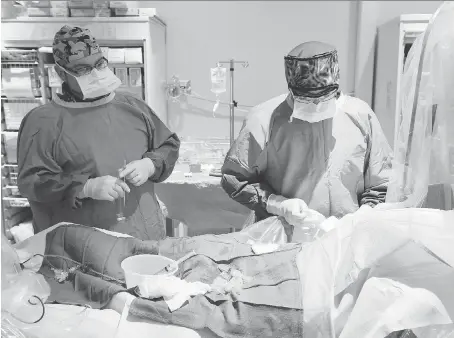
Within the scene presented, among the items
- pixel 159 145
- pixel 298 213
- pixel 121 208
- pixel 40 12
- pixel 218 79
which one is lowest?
pixel 121 208

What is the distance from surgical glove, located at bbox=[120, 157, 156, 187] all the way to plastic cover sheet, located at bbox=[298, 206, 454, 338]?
977 mm

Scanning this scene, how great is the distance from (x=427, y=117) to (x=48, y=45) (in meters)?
2.83

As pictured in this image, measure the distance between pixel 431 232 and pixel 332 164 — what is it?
2.58 feet

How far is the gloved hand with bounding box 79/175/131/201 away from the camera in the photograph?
1834 millimetres

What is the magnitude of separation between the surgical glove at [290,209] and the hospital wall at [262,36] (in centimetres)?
203

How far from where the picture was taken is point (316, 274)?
1079 mm

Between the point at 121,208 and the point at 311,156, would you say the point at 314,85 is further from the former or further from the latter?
the point at 121,208

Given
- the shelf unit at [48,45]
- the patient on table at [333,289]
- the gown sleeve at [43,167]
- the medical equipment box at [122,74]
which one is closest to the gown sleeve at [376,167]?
the patient on table at [333,289]

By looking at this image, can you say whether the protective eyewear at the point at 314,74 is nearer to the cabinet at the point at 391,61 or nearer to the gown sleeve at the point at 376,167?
the gown sleeve at the point at 376,167

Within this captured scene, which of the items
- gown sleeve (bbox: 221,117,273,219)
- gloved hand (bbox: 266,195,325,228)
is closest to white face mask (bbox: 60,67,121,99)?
gown sleeve (bbox: 221,117,273,219)

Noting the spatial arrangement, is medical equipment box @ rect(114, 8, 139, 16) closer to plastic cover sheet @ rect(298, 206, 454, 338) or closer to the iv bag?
the iv bag

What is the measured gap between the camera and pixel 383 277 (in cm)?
102

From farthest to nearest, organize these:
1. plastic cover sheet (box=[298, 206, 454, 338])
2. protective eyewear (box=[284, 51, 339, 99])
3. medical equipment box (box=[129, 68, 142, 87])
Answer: medical equipment box (box=[129, 68, 142, 87]) < protective eyewear (box=[284, 51, 339, 99]) < plastic cover sheet (box=[298, 206, 454, 338])

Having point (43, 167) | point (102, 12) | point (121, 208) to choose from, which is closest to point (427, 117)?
point (121, 208)
